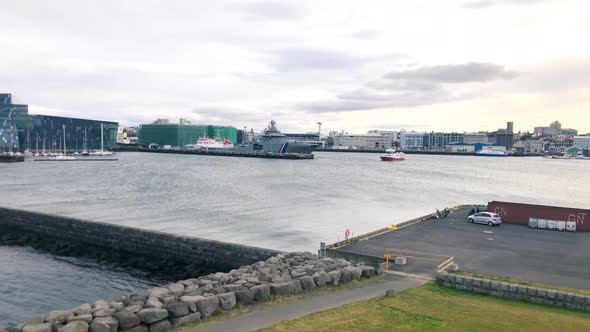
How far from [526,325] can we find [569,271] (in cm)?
909

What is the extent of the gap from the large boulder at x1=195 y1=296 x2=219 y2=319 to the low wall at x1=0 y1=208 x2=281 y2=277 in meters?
13.1

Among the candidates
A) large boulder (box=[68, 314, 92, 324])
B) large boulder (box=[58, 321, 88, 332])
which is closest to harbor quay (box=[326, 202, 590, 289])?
large boulder (box=[68, 314, 92, 324])

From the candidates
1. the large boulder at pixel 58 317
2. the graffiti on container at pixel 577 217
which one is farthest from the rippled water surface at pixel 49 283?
the graffiti on container at pixel 577 217

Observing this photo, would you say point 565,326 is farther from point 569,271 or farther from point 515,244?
point 515,244

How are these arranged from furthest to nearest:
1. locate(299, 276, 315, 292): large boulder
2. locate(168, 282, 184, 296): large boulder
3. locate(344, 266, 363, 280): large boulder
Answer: locate(344, 266, 363, 280): large boulder
locate(299, 276, 315, 292): large boulder
locate(168, 282, 184, 296): large boulder

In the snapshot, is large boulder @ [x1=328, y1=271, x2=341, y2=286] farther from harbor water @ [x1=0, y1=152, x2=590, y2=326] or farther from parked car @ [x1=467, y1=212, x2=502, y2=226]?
parked car @ [x1=467, y1=212, x2=502, y2=226]

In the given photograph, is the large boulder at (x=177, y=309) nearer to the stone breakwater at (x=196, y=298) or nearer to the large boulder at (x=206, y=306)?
the stone breakwater at (x=196, y=298)

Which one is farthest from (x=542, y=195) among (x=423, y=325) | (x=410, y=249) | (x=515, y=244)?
(x=423, y=325)

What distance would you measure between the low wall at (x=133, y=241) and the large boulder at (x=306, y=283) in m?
10.3

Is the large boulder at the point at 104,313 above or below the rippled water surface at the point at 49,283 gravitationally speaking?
above

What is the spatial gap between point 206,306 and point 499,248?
19.1 metres

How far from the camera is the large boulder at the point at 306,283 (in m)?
16.2

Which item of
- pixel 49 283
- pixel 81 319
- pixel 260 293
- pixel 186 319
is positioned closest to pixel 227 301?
pixel 260 293

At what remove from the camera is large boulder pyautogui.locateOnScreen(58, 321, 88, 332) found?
11.1 m
